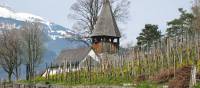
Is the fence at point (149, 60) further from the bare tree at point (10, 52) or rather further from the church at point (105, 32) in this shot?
the bare tree at point (10, 52)

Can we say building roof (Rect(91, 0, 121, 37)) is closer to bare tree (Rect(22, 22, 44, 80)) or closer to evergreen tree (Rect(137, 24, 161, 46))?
evergreen tree (Rect(137, 24, 161, 46))

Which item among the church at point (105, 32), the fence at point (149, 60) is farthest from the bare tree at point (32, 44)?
the fence at point (149, 60)

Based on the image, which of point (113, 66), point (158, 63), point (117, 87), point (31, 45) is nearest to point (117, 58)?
point (113, 66)

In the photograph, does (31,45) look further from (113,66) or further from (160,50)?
(160,50)

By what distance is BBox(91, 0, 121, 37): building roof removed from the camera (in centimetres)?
6206

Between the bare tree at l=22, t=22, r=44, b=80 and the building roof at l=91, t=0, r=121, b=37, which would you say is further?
the bare tree at l=22, t=22, r=44, b=80

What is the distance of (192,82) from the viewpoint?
53.6 feet

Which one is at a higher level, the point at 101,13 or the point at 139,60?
the point at 101,13

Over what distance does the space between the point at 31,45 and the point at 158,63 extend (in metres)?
63.2

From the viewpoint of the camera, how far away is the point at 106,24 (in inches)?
2515

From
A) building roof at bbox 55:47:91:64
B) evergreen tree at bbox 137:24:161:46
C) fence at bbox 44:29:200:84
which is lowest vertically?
building roof at bbox 55:47:91:64

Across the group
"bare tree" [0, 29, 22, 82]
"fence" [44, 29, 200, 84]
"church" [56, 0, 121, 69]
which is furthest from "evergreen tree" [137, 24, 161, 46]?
"fence" [44, 29, 200, 84]

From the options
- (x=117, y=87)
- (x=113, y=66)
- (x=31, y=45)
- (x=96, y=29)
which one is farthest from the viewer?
(x=31, y=45)

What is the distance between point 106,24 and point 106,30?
2.51 feet
